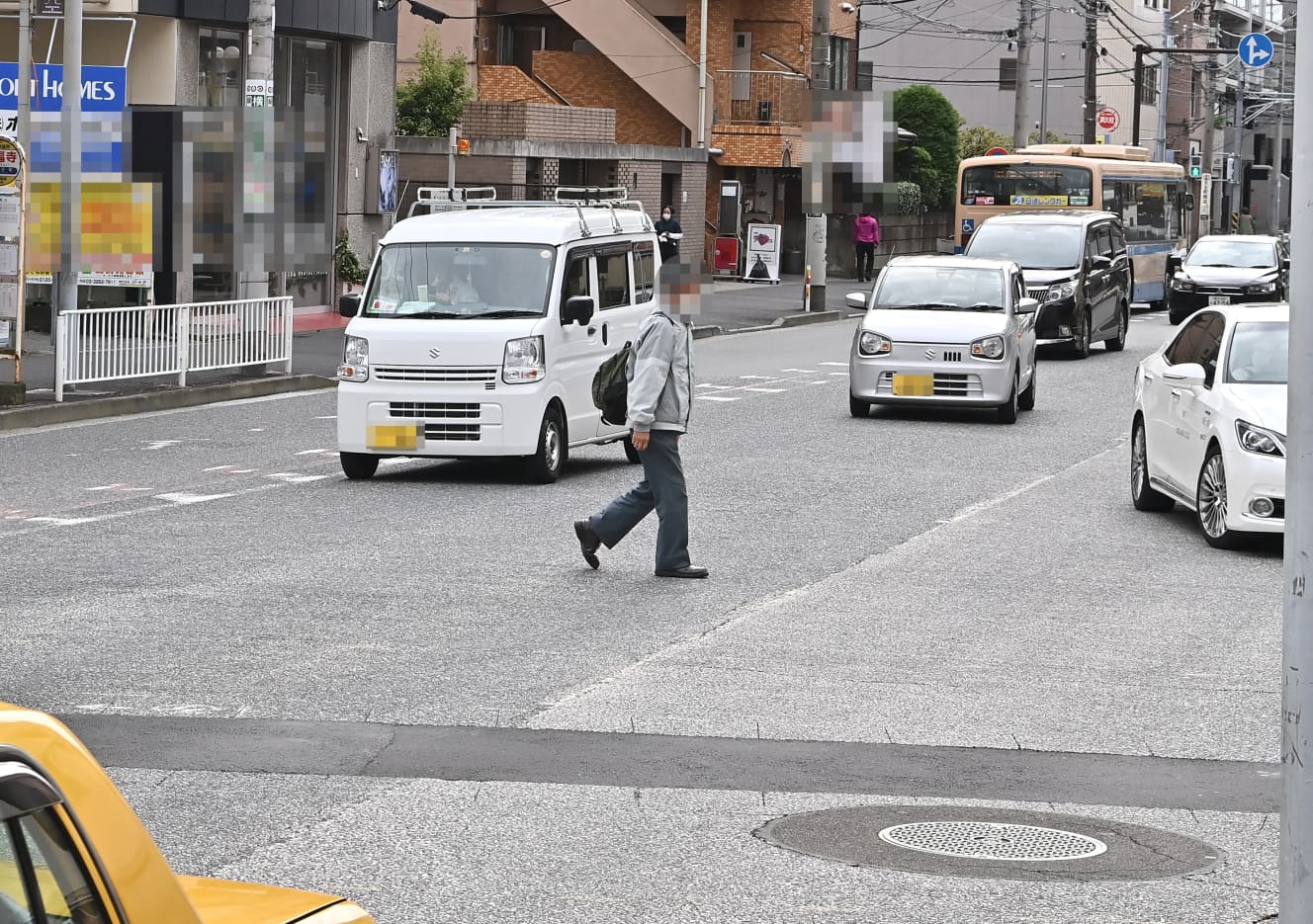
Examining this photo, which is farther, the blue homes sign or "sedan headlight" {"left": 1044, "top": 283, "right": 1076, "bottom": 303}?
"sedan headlight" {"left": 1044, "top": 283, "right": 1076, "bottom": 303}

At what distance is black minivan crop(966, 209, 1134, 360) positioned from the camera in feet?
96.5

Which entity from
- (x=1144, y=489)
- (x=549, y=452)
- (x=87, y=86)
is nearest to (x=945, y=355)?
(x=1144, y=489)

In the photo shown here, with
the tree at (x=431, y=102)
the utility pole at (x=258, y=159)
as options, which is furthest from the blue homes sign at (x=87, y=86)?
the tree at (x=431, y=102)

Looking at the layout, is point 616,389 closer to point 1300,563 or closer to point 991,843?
point 991,843

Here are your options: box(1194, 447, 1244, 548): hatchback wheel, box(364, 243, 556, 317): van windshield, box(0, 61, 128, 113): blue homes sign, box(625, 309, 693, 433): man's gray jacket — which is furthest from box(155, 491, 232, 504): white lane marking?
box(0, 61, 128, 113): blue homes sign

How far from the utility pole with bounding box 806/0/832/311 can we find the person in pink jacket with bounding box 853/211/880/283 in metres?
10.1

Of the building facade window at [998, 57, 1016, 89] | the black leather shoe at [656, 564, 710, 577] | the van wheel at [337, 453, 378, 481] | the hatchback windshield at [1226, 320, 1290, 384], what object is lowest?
the black leather shoe at [656, 564, 710, 577]

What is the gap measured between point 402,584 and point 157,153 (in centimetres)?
1762

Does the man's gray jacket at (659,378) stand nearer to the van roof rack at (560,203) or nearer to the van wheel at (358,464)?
the van wheel at (358,464)

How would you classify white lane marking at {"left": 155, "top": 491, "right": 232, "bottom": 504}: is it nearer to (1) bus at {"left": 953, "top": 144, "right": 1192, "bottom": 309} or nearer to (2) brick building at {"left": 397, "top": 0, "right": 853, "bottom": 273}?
(1) bus at {"left": 953, "top": 144, "right": 1192, "bottom": 309}

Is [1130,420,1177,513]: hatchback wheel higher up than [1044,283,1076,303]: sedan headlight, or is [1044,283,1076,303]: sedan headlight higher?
[1044,283,1076,303]: sedan headlight

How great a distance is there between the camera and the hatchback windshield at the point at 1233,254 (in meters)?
39.6

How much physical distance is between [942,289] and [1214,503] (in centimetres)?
956

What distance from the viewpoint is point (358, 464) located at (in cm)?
1579
